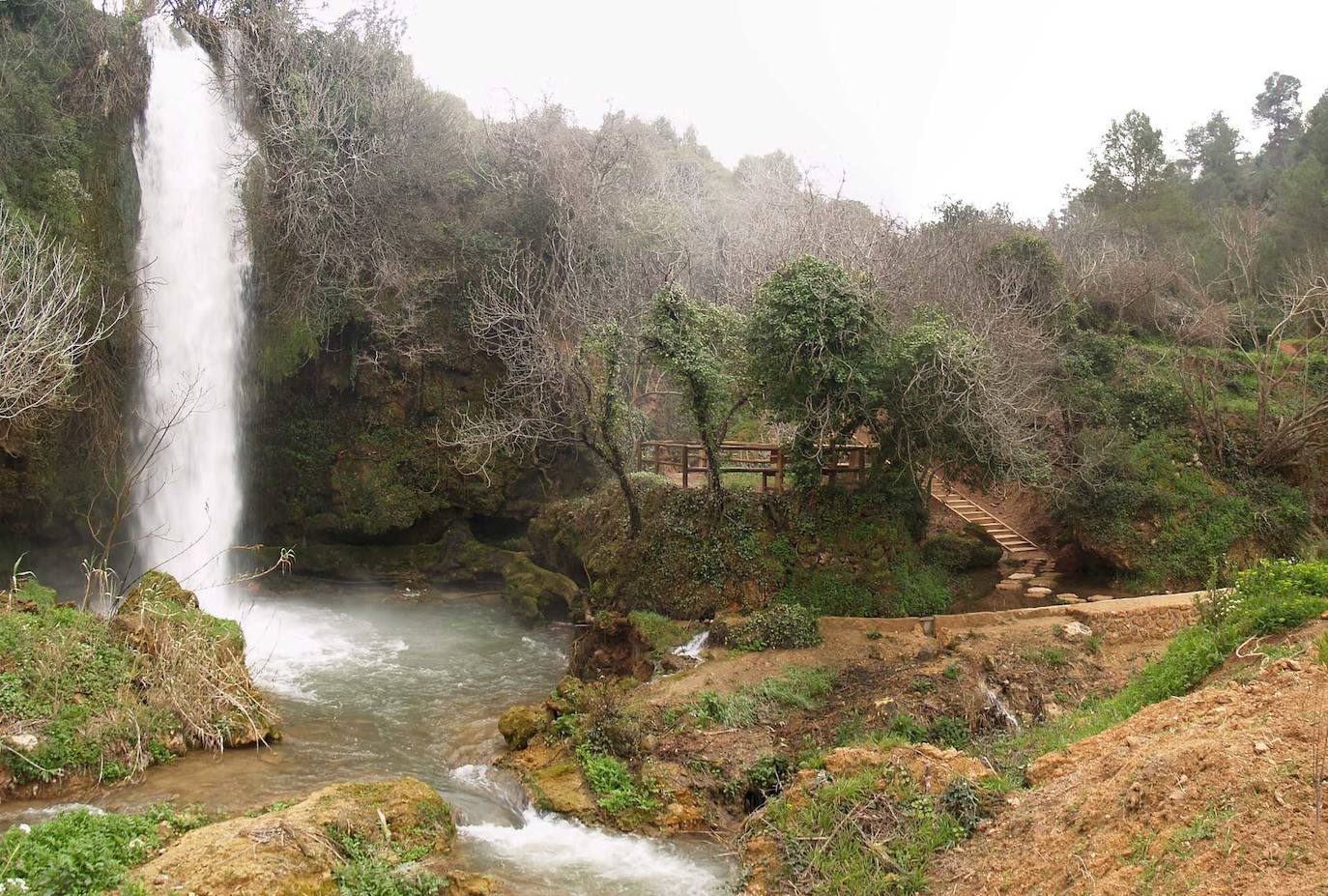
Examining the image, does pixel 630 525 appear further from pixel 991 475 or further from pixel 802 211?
pixel 802 211

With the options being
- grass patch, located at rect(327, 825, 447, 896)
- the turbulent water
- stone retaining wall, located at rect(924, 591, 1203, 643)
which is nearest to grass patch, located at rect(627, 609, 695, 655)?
the turbulent water

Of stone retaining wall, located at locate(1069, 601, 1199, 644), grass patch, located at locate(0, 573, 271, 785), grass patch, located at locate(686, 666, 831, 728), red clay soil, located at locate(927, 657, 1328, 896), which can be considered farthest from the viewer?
stone retaining wall, located at locate(1069, 601, 1199, 644)

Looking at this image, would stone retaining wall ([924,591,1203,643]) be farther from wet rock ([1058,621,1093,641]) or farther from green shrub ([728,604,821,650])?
green shrub ([728,604,821,650])

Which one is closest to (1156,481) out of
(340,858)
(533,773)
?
(533,773)

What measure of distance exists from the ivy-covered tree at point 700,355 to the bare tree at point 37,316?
349 inches

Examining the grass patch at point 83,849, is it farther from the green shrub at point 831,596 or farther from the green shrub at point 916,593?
the green shrub at point 916,593

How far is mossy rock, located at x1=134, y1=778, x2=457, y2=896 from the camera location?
7.44 m

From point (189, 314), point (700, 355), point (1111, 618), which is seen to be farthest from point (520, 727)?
point (189, 314)

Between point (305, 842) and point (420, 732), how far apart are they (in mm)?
5846

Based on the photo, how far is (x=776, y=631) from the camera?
49.4ft

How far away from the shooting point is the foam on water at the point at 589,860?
29.8ft

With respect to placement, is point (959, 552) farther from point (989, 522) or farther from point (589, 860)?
point (589, 860)

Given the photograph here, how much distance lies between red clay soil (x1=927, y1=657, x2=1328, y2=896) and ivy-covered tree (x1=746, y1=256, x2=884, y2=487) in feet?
27.7

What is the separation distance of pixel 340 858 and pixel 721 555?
32.3 ft
